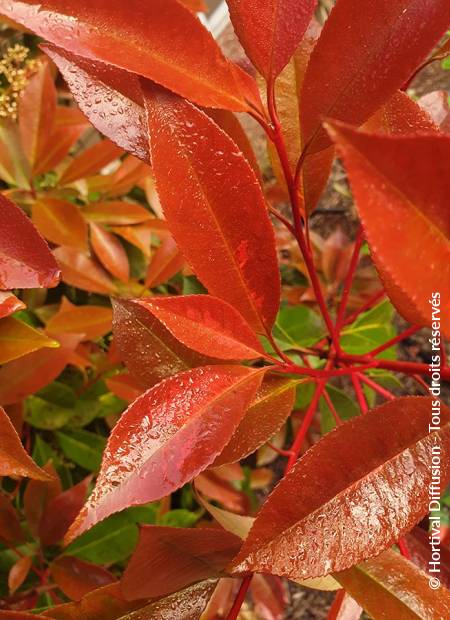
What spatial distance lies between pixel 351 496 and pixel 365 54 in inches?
9.6

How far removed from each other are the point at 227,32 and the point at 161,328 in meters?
1.53

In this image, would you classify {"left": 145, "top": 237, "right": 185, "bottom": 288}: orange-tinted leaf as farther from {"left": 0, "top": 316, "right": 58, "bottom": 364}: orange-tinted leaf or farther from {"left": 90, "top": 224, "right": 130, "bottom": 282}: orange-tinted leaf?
{"left": 0, "top": 316, "right": 58, "bottom": 364}: orange-tinted leaf

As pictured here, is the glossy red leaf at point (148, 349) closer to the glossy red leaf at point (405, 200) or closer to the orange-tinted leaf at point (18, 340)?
the orange-tinted leaf at point (18, 340)

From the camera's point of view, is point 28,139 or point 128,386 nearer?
point 128,386

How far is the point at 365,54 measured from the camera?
36 cm

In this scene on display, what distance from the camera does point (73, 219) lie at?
31.4 inches

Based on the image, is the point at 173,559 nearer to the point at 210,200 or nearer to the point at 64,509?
the point at 210,200

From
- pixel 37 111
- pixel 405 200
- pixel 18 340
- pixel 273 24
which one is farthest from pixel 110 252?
pixel 405 200

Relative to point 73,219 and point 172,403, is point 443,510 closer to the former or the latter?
point 73,219

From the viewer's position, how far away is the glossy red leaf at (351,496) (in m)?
0.33

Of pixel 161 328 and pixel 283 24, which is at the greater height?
pixel 283 24

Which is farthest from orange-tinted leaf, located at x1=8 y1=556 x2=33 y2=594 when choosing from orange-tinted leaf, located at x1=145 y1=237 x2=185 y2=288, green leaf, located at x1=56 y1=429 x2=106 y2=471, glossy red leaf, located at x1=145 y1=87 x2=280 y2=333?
glossy red leaf, located at x1=145 y1=87 x2=280 y2=333

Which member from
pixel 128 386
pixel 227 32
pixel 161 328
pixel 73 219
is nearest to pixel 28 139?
pixel 73 219

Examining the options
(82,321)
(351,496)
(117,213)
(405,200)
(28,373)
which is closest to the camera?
(405,200)
